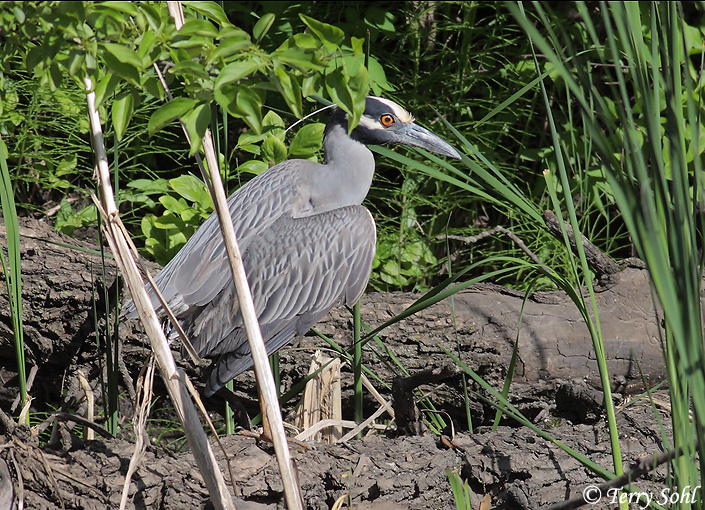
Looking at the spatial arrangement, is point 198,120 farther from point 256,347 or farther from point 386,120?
point 386,120

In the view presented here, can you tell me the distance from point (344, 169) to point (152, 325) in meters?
1.59

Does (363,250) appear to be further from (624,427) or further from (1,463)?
(1,463)

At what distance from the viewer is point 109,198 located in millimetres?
1547

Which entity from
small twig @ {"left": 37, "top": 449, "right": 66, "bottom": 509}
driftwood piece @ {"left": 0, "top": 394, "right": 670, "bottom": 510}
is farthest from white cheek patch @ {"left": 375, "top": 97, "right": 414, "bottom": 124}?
small twig @ {"left": 37, "top": 449, "right": 66, "bottom": 509}

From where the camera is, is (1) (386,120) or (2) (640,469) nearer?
(2) (640,469)

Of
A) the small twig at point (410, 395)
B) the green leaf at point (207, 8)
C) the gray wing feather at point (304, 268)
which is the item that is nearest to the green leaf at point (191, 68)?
the green leaf at point (207, 8)

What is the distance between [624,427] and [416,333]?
883 millimetres

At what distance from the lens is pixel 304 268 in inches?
114

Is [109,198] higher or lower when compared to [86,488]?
higher

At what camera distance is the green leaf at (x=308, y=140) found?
2.91 m

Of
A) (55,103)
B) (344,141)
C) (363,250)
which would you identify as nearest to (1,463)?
(363,250)

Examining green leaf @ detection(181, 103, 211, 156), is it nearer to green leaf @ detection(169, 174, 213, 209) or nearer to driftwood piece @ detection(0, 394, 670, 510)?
driftwood piece @ detection(0, 394, 670, 510)

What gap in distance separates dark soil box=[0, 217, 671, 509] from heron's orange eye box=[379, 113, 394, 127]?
746mm

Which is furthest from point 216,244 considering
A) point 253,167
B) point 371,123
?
point 371,123
